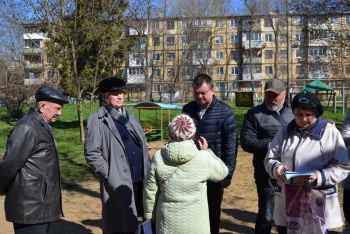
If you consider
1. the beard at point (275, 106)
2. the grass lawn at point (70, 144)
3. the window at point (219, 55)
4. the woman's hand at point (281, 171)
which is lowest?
the grass lawn at point (70, 144)

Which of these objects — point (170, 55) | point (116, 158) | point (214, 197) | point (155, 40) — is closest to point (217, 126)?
point (214, 197)

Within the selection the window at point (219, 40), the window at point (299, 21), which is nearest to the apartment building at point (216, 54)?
the window at point (219, 40)

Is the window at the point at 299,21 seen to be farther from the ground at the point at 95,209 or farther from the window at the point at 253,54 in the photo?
the window at the point at 253,54

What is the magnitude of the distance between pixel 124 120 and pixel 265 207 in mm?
Result: 1546

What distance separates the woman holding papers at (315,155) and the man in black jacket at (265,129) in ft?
3.03

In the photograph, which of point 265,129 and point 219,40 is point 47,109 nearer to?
point 265,129

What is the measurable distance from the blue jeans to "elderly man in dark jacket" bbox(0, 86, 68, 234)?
6.19 feet

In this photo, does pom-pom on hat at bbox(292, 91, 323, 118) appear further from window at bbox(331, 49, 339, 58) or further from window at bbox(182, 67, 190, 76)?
window at bbox(182, 67, 190, 76)

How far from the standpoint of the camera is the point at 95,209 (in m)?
6.62

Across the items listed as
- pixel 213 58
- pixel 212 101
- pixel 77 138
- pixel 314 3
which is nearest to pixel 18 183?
pixel 212 101

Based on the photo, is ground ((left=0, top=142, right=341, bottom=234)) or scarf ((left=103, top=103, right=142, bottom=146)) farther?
ground ((left=0, top=142, right=341, bottom=234))

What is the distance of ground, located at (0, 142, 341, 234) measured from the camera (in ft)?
18.4

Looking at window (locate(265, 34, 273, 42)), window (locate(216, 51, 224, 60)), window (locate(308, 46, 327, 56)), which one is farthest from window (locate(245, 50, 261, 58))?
window (locate(308, 46, 327, 56))

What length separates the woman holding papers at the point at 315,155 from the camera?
3.03 m
